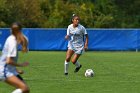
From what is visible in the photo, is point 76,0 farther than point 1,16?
Yes

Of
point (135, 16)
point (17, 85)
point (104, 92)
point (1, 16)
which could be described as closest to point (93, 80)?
point (104, 92)

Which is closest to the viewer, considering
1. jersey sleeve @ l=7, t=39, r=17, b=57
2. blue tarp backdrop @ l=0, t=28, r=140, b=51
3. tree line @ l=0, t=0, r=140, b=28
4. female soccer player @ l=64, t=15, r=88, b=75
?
jersey sleeve @ l=7, t=39, r=17, b=57

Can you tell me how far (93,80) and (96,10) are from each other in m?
43.5

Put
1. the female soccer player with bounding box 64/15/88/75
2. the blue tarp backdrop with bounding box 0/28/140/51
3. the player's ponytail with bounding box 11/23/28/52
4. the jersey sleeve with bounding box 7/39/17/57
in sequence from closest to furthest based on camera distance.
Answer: the jersey sleeve with bounding box 7/39/17/57 → the player's ponytail with bounding box 11/23/28/52 → the female soccer player with bounding box 64/15/88/75 → the blue tarp backdrop with bounding box 0/28/140/51

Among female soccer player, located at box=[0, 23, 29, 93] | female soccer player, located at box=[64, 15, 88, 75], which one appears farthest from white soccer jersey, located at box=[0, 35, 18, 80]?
female soccer player, located at box=[64, 15, 88, 75]

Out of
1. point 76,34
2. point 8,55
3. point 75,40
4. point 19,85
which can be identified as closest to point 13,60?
point 8,55

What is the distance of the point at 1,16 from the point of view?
49.0 metres

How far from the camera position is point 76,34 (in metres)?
18.2

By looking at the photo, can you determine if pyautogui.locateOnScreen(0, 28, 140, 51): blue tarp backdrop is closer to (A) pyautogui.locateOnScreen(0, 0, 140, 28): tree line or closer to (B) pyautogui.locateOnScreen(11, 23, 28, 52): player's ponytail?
(A) pyautogui.locateOnScreen(0, 0, 140, 28): tree line

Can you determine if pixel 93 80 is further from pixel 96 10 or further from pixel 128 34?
pixel 96 10

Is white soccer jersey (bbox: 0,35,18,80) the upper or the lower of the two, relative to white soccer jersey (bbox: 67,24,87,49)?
upper

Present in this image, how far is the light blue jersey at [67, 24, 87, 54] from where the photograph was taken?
18.2 meters

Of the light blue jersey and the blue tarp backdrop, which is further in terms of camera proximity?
the blue tarp backdrop

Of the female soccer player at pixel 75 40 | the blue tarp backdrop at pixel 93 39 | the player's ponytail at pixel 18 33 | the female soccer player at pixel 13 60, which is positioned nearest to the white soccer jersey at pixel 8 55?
the female soccer player at pixel 13 60
